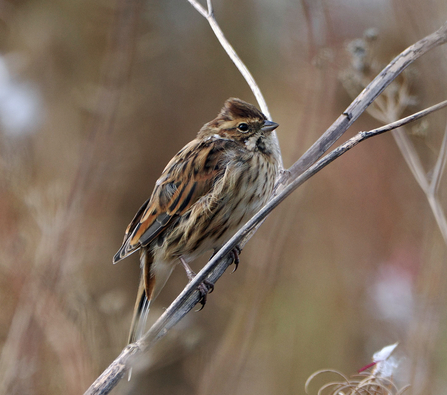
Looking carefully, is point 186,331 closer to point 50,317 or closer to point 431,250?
point 50,317

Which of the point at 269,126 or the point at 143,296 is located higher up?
the point at 269,126

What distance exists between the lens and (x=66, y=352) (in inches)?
101

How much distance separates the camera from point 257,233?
3674 mm

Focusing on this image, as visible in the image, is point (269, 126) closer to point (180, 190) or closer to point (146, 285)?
point (180, 190)

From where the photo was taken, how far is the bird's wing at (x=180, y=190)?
234cm

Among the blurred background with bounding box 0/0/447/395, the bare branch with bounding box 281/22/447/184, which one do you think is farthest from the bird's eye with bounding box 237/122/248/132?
the bare branch with bounding box 281/22/447/184

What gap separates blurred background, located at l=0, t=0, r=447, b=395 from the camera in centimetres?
253

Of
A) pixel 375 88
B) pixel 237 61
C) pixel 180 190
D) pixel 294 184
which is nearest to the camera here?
pixel 294 184

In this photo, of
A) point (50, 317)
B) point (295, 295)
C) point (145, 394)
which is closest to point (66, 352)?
point (50, 317)

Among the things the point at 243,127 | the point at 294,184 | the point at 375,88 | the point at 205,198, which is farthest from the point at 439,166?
the point at 205,198

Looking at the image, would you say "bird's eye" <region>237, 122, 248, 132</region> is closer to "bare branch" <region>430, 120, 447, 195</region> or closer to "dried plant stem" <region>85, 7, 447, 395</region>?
"dried plant stem" <region>85, 7, 447, 395</region>

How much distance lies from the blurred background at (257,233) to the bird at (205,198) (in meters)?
A: 0.31

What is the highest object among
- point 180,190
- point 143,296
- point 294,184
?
point 180,190

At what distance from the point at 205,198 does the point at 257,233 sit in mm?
1427
